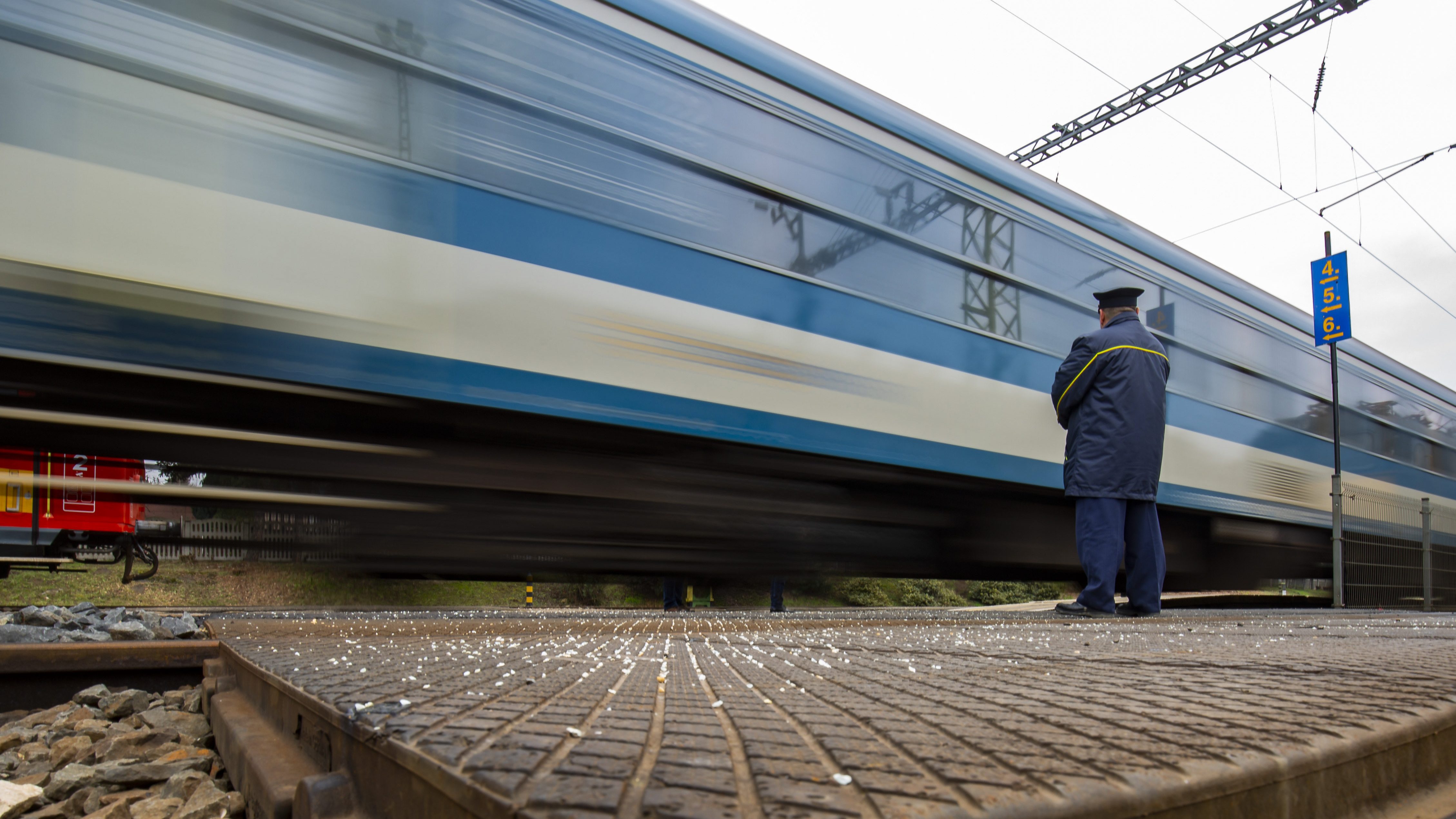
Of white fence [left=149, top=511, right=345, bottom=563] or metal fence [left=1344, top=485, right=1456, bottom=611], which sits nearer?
white fence [left=149, top=511, right=345, bottom=563]

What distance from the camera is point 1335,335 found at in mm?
7320

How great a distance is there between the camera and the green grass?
8055 mm

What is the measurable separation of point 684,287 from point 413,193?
1096mm

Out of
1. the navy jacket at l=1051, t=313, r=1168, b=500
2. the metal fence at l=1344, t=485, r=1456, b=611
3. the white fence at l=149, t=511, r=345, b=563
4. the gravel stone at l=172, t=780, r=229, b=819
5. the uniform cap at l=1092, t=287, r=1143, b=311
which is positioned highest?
the uniform cap at l=1092, t=287, r=1143, b=311

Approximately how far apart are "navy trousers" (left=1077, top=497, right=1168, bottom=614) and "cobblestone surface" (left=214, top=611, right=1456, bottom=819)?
5.65ft

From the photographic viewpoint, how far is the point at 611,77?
3160 millimetres

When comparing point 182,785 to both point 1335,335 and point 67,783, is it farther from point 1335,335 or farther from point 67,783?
point 1335,335

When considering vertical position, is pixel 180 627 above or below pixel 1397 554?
above

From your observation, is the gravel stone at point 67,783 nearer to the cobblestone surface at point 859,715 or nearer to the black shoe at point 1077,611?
the cobblestone surface at point 859,715

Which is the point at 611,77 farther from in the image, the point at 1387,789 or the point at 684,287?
the point at 1387,789

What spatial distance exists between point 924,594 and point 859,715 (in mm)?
14736

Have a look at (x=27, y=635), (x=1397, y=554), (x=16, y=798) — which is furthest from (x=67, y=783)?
(x=1397, y=554)

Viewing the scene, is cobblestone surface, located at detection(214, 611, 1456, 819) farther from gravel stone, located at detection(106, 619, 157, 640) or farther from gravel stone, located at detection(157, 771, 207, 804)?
gravel stone, located at detection(106, 619, 157, 640)

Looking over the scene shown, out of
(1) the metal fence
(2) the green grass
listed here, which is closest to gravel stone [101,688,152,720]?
(2) the green grass
